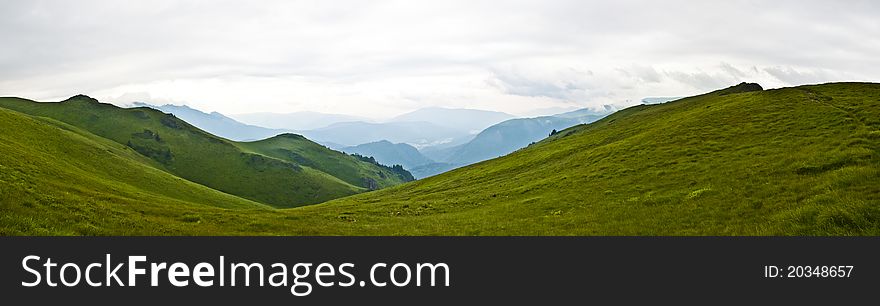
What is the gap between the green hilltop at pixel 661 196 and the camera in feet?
71.1

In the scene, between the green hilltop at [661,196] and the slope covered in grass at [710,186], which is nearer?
the green hilltop at [661,196]

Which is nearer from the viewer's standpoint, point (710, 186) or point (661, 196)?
point (710, 186)

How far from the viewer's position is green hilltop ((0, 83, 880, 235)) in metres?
21.7

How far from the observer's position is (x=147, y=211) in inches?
1390

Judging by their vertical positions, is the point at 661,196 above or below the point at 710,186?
below

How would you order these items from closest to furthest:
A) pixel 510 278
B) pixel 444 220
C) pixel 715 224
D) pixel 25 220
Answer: pixel 510 278, pixel 25 220, pixel 715 224, pixel 444 220

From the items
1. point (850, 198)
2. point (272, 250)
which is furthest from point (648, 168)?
point (272, 250)

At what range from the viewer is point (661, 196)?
32188 millimetres

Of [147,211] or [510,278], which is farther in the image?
[147,211]

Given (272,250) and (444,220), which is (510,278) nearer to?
(272,250)

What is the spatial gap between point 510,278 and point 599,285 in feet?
8.57

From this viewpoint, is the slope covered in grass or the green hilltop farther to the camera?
the slope covered in grass

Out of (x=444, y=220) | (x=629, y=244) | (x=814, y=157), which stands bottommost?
(x=444, y=220)

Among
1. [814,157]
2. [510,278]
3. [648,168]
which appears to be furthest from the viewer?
[648,168]
